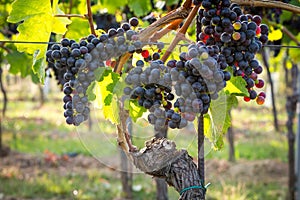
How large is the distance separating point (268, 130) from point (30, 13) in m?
10.6

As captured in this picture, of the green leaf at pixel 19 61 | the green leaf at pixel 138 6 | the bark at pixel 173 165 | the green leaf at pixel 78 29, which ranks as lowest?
the bark at pixel 173 165

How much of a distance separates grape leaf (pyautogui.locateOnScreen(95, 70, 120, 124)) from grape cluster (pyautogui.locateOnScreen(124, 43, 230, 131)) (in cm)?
14

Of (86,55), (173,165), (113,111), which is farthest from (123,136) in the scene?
(86,55)

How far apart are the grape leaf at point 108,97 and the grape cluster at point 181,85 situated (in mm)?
136

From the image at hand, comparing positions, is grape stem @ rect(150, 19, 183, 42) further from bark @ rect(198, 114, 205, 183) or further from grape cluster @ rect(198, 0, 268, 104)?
bark @ rect(198, 114, 205, 183)

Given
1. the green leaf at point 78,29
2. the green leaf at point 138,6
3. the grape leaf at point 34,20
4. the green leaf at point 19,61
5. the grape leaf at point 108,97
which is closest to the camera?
the grape leaf at point 108,97

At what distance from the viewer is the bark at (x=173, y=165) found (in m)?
1.36

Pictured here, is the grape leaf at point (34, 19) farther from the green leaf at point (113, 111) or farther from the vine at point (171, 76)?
the green leaf at point (113, 111)

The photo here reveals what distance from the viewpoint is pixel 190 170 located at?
4.52ft

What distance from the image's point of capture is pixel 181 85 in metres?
1.20

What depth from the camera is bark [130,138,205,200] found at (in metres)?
1.36

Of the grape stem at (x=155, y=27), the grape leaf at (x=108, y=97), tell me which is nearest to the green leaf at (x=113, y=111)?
the grape leaf at (x=108, y=97)

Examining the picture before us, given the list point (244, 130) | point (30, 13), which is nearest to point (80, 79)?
point (30, 13)

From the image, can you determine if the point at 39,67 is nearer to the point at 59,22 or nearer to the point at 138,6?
the point at 59,22
